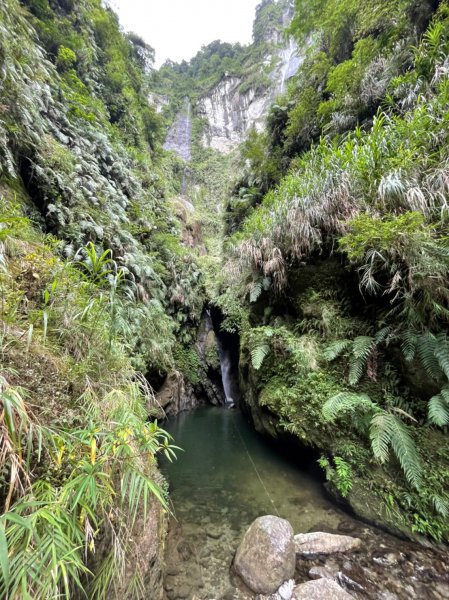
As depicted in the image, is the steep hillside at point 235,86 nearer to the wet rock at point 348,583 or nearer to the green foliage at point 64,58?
the green foliage at point 64,58

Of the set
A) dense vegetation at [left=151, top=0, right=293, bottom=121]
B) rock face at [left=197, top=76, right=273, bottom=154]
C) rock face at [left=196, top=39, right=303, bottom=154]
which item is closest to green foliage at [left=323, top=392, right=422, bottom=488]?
rock face at [left=196, top=39, right=303, bottom=154]

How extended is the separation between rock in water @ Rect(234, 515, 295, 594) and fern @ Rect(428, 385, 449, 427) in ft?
6.21

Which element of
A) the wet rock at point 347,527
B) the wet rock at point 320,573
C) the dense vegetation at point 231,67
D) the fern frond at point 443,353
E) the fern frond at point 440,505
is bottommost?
the wet rock at point 347,527

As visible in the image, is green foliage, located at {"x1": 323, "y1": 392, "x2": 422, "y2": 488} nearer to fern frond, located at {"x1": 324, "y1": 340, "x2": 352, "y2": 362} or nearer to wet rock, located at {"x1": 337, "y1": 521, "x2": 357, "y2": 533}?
fern frond, located at {"x1": 324, "y1": 340, "x2": 352, "y2": 362}

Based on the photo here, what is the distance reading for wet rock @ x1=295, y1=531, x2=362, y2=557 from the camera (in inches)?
104

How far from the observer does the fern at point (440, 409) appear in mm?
2650

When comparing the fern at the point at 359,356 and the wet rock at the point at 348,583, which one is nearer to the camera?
the wet rock at the point at 348,583

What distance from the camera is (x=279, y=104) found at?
8750 mm

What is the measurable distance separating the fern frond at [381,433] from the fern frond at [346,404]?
0.15m

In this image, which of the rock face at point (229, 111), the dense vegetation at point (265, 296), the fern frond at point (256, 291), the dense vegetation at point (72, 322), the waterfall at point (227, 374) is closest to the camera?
the dense vegetation at point (72, 322)

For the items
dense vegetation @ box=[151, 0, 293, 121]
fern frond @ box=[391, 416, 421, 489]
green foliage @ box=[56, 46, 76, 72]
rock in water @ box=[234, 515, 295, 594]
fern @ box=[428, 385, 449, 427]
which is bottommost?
rock in water @ box=[234, 515, 295, 594]

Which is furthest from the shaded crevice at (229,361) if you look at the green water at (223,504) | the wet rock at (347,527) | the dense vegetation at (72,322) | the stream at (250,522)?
the wet rock at (347,527)

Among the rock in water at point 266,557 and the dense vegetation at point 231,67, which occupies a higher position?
the dense vegetation at point 231,67

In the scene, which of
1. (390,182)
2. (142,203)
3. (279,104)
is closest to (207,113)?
(279,104)
